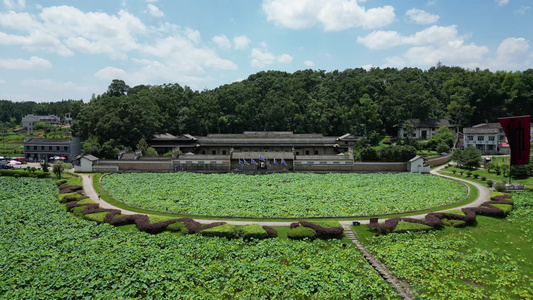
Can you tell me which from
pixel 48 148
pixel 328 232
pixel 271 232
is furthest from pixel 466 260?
pixel 48 148

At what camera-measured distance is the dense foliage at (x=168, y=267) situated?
17156 millimetres

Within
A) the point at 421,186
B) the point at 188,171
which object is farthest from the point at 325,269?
the point at 188,171

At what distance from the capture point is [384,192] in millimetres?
36125

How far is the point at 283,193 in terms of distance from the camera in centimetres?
3538

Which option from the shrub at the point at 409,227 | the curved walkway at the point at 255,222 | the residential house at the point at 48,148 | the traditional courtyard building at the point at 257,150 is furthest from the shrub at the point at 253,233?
the residential house at the point at 48,148

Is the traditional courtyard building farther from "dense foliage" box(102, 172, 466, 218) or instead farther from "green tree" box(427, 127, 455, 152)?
→ "green tree" box(427, 127, 455, 152)

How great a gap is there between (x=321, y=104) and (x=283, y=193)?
40457 millimetres

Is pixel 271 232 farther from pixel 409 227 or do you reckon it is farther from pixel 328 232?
pixel 409 227

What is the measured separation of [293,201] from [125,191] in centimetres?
1789

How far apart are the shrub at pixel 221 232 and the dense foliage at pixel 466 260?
9273 mm

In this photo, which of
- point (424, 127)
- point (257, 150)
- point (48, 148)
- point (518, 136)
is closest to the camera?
point (518, 136)

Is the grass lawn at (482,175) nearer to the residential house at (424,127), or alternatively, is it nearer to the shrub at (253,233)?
the residential house at (424,127)

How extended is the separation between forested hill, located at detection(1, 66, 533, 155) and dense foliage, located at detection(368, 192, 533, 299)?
148 feet

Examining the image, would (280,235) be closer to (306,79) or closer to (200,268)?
(200,268)
